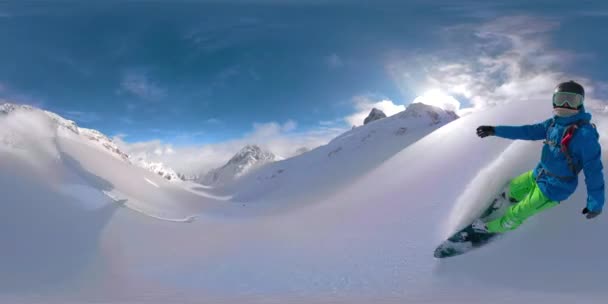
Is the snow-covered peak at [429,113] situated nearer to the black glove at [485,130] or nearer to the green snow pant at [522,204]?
the green snow pant at [522,204]

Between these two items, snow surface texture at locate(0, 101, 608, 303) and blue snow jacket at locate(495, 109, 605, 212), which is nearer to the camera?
blue snow jacket at locate(495, 109, 605, 212)

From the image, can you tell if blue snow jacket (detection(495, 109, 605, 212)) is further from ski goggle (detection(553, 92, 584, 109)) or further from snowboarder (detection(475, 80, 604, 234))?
ski goggle (detection(553, 92, 584, 109))

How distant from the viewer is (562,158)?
6402 mm

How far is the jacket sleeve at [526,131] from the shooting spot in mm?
6867

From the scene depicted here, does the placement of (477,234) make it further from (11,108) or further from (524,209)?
(11,108)

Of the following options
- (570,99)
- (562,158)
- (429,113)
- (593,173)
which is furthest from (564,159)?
(429,113)

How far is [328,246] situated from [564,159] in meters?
5.44

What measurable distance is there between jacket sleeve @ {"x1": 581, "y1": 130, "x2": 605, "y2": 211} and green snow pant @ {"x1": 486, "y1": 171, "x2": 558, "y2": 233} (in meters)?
0.73

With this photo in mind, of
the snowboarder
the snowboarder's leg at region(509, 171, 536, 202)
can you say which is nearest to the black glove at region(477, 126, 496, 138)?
the snowboarder

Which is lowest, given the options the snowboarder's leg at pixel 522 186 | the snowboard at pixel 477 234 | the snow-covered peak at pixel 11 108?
the snowboard at pixel 477 234

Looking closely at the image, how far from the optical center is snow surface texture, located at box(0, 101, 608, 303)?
736cm

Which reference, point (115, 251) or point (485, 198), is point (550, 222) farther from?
point (115, 251)

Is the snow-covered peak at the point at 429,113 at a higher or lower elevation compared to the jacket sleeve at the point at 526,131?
higher

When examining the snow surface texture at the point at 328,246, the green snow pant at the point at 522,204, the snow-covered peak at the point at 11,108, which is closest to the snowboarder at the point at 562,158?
the green snow pant at the point at 522,204
